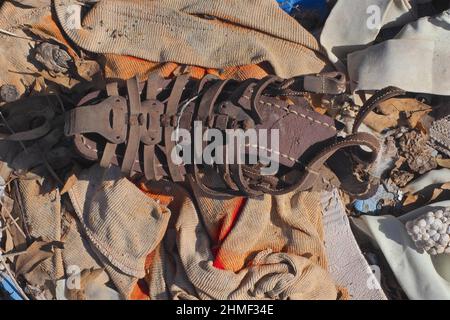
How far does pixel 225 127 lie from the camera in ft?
6.03

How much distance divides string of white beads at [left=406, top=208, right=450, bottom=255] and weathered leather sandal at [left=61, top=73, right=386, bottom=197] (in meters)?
0.27

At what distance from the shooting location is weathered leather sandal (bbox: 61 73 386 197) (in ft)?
6.04

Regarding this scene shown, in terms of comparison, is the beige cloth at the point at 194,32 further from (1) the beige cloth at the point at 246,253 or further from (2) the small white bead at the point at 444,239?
(2) the small white bead at the point at 444,239

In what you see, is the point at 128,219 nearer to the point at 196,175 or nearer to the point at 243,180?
the point at 196,175

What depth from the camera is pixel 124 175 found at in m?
2.09

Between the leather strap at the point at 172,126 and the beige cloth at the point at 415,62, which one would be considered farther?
the beige cloth at the point at 415,62

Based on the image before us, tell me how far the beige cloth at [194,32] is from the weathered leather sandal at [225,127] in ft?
0.80

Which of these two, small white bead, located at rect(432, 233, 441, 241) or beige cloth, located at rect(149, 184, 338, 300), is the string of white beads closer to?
small white bead, located at rect(432, 233, 441, 241)

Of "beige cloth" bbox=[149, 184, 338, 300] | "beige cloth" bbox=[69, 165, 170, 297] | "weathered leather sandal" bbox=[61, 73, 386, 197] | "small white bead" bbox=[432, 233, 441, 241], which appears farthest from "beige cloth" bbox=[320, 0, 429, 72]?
"beige cloth" bbox=[69, 165, 170, 297]

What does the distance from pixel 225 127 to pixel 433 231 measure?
812 millimetres

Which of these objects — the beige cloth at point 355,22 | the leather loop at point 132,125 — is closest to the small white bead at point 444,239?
the beige cloth at point 355,22

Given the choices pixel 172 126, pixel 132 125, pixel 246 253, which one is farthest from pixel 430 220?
pixel 132 125

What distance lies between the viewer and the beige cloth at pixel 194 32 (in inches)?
85.0

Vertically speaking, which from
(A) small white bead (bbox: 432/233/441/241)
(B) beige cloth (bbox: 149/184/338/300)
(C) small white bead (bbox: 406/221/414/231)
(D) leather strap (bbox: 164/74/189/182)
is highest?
(D) leather strap (bbox: 164/74/189/182)
